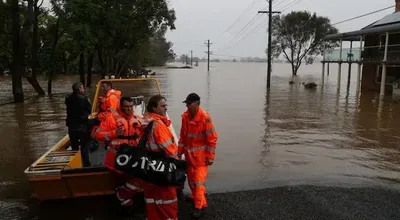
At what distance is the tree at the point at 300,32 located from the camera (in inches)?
2069

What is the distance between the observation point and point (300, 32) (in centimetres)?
5319

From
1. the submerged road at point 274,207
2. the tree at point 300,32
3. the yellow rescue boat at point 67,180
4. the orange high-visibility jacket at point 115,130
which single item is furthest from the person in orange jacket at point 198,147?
the tree at point 300,32

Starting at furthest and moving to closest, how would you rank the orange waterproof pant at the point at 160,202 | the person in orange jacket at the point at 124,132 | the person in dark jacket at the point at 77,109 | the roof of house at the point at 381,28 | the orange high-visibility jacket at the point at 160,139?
the roof of house at the point at 381,28 → the person in dark jacket at the point at 77,109 → the person in orange jacket at the point at 124,132 → the orange waterproof pant at the point at 160,202 → the orange high-visibility jacket at the point at 160,139

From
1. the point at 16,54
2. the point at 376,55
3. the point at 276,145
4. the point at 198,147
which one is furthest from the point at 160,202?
the point at 376,55

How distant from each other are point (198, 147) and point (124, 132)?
3.21 feet

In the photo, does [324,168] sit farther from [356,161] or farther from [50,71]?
[50,71]

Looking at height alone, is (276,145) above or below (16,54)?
below

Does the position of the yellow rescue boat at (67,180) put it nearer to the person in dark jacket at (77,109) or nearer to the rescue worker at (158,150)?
the person in dark jacket at (77,109)

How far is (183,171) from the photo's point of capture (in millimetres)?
4043

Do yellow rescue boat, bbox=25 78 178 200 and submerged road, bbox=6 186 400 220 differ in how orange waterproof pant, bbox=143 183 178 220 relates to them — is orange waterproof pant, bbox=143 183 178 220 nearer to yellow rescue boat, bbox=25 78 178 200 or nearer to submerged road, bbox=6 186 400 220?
submerged road, bbox=6 186 400 220

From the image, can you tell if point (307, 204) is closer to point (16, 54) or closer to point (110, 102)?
point (110, 102)

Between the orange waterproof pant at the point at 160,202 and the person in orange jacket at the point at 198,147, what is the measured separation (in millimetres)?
847

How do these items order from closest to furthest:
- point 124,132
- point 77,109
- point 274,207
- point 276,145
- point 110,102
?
point 124,132
point 274,207
point 110,102
point 77,109
point 276,145

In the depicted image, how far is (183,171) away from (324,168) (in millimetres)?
4699
